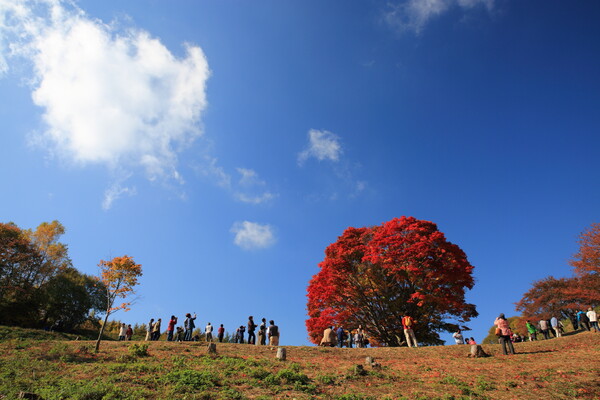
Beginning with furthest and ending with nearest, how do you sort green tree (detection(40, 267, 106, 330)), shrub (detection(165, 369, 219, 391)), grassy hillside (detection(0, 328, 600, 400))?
green tree (detection(40, 267, 106, 330)) < shrub (detection(165, 369, 219, 391)) < grassy hillside (detection(0, 328, 600, 400))

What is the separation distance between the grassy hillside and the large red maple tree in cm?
754

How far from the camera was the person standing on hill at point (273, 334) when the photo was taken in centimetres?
2198

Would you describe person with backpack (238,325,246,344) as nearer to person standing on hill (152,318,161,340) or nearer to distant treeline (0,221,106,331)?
person standing on hill (152,318,161,340)

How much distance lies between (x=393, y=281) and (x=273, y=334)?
12.2m

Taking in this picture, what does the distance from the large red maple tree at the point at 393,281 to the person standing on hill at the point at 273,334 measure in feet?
27.5

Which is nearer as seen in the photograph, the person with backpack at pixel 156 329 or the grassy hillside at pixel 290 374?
the grassy hillside at pixel 290 374

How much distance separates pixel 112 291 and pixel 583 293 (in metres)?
44.1

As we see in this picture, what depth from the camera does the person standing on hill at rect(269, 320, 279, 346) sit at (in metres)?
22.0

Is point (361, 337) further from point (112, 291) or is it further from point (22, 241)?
point (22, 241)

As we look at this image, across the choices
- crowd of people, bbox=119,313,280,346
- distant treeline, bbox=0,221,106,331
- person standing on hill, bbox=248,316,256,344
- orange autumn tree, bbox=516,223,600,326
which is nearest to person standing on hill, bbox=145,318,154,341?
crowd of people, bbox=119,313,280,346

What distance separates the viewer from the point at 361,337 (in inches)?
1001

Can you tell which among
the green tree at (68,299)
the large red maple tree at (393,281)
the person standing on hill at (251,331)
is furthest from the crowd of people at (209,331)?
the green tree at (68,299)

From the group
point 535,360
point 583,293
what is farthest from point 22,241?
point 583,293

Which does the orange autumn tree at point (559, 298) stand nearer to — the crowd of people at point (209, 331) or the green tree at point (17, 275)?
the crowd of people at point (209, 331)
